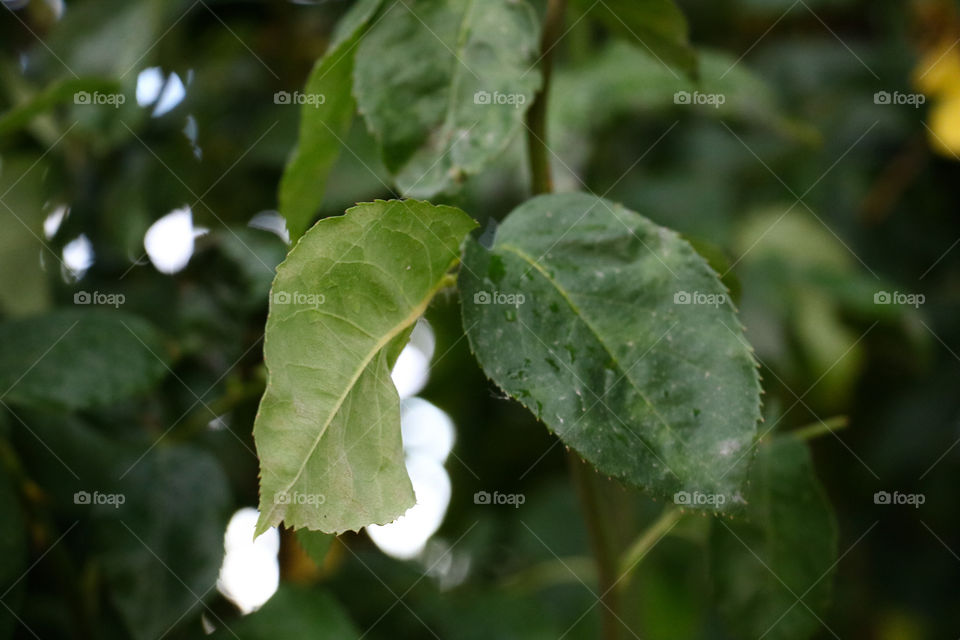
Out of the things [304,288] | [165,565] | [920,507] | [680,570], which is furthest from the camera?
[920,507]

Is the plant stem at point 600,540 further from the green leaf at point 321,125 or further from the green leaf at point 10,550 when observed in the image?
the green leaf at point 10,550

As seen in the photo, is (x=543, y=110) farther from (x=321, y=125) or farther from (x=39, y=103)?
(x=39, y=103)

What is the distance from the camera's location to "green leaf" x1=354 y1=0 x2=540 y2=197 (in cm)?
44

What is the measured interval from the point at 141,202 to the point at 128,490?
0.33 meters

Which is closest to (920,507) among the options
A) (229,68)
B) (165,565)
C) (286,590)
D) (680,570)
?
(680,570)

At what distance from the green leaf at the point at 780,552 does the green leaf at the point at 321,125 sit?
330 millimetres

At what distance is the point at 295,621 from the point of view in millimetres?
656

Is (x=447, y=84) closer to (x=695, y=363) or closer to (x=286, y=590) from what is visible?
(x=695, y=363)

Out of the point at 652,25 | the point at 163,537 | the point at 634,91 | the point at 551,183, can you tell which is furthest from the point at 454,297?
the point at 634,91

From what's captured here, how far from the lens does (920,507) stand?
1.15 metres

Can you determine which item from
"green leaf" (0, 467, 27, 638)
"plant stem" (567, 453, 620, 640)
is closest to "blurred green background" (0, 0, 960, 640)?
"green leaf" (0, 467, 27, 638)

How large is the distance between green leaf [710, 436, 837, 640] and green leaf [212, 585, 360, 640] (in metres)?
0.30

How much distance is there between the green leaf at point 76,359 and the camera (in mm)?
592

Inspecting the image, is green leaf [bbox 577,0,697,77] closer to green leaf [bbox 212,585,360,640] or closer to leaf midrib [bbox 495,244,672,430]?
leaf midrib [bbox 495,244,672,430]
